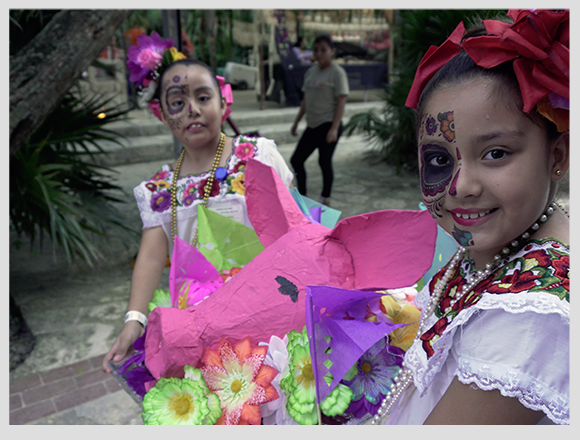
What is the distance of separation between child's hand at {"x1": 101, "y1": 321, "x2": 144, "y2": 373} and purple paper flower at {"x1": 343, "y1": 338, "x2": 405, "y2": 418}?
2.20ft

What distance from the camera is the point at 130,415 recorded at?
2250 millimetres

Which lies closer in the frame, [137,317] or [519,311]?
[519,311]

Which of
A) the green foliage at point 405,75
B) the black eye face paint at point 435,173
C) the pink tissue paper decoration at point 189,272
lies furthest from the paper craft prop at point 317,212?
the green foliage at point 405,75

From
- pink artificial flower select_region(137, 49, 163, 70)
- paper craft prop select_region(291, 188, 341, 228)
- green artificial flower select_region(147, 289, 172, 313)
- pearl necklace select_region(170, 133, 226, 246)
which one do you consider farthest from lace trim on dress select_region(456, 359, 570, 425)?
pink artificial flower select_region(137, 49, 163, 70)

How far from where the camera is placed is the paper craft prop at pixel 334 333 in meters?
0.83

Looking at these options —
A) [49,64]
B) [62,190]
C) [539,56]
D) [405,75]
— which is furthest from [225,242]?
[405,75]

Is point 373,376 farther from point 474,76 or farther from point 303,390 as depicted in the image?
point 474,76

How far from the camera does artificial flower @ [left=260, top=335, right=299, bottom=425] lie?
2.93 ft

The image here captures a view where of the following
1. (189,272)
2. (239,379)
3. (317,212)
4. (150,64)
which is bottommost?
(239,379)

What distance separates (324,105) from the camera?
15.1 feet

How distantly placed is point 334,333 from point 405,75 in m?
5.66

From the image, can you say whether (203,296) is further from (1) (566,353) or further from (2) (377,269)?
(1) (566,353)

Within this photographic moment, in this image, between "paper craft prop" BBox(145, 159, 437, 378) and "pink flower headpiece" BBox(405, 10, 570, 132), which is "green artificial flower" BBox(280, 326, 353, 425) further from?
"pink flower headpiece" BBox(405, 10, 570, 132)

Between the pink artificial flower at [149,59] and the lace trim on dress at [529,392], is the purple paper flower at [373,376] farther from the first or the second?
the pink artificial flower at [149,59]
